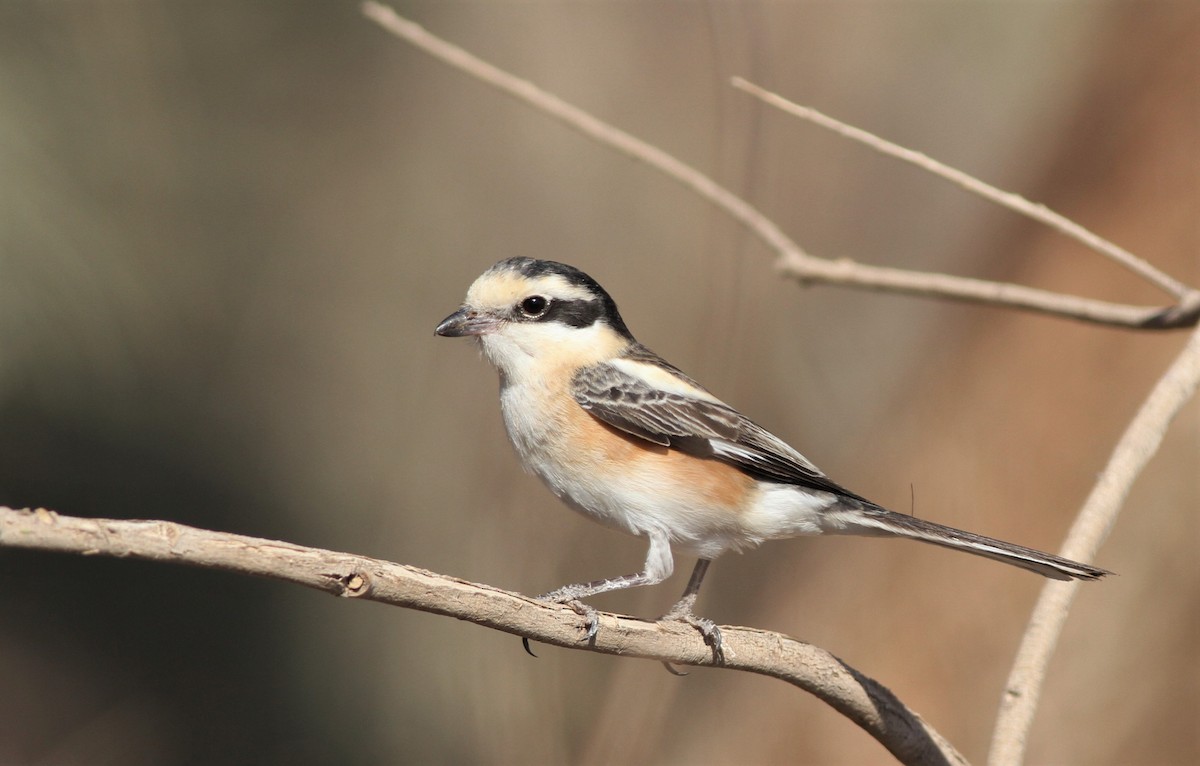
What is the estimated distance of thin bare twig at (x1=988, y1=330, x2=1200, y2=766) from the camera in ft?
9.33

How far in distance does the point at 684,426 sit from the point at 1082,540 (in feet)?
4.15

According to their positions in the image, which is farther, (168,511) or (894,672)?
(168,511)

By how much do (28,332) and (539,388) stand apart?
3.25 m

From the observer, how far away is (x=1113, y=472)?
309 centimetres

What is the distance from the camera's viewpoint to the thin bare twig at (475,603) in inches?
71.3

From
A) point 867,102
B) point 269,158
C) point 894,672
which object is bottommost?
point 894,672

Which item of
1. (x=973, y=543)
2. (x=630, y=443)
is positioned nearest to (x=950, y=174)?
(x=973, y=543)

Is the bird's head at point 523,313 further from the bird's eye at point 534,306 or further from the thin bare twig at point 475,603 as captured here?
the thin bare twig at point 475,603

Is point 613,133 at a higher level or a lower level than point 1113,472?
higher

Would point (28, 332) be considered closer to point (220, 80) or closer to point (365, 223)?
point (220, 80)

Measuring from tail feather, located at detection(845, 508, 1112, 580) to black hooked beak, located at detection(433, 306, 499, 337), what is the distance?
135cm

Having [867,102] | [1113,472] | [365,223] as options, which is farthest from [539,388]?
[867,102]

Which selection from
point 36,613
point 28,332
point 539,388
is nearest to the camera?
point 539,388

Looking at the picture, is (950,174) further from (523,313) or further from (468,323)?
(468,323)
